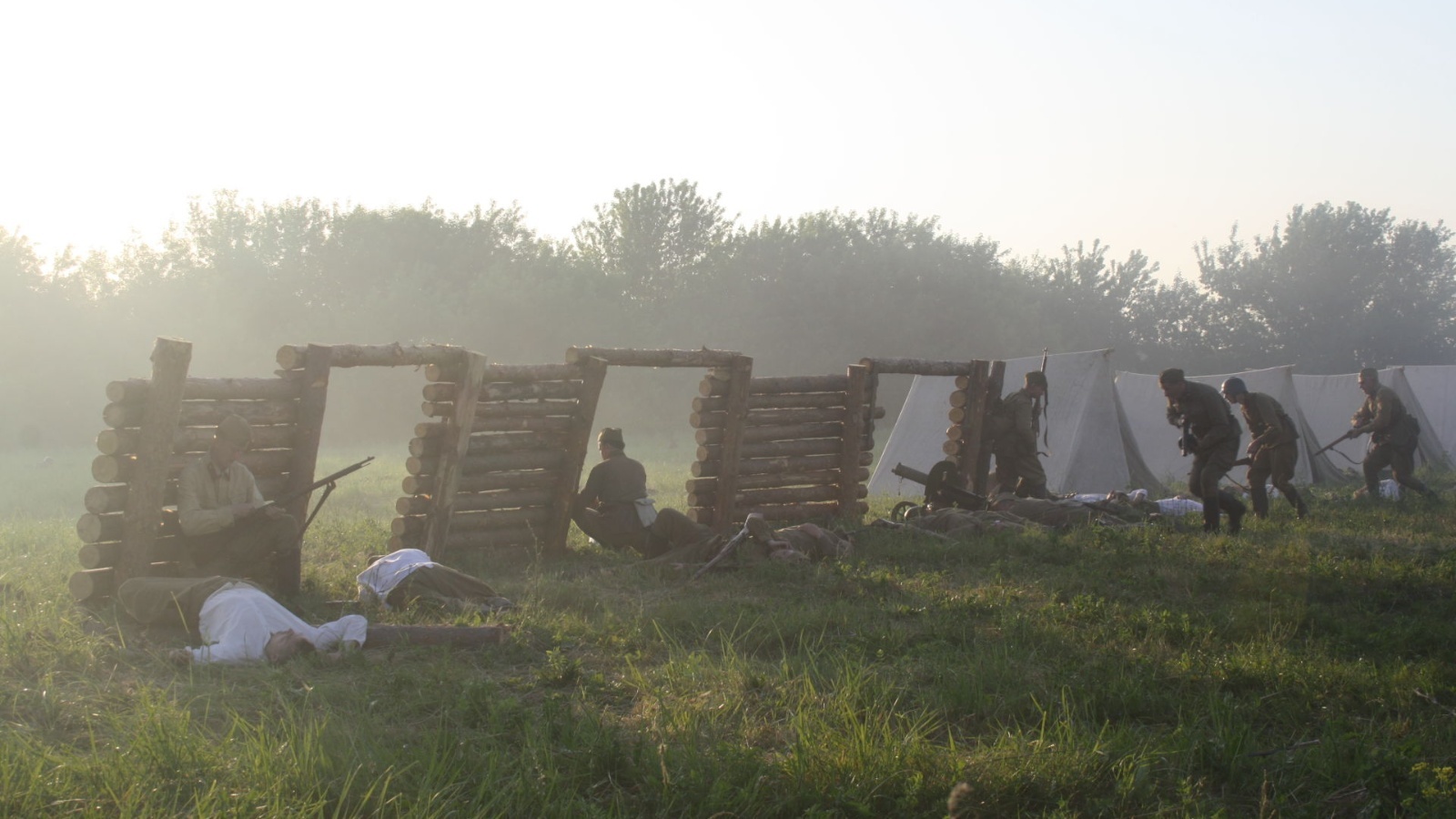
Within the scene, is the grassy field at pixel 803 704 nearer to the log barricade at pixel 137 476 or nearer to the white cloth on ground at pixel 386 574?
the white cloth on ground at pixel 386 574

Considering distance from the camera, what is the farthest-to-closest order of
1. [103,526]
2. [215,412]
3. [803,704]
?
1. [215,412]
2. [103,526]
3. [803,704]

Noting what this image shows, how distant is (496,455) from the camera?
9727 mm

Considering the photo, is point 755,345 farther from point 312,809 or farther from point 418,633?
point 312,809

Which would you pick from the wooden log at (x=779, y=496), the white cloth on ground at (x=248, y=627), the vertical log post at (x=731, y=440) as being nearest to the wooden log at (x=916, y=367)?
the wooden log at (x=779, y=496)

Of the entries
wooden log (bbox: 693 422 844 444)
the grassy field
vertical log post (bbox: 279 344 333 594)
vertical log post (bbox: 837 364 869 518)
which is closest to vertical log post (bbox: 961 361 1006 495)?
vertical log post (bbox: 837 364 869 518)

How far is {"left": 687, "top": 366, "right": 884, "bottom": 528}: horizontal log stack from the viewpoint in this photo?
1125cm

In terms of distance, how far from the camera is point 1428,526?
36.9 feet

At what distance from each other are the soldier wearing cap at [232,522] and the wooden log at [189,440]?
0.45ft

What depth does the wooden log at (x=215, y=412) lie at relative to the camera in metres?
7.19

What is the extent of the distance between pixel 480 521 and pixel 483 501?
0.16 metres

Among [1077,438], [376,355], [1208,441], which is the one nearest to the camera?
[376,355]

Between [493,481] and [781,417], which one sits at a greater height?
[781,417]

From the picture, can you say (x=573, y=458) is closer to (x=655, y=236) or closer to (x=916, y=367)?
(x=916, y=367)

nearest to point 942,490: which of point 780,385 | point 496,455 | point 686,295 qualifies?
point 780,385
